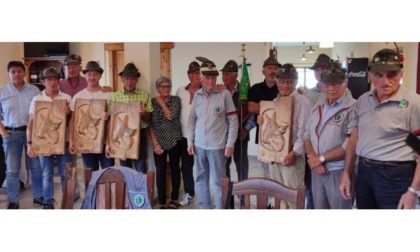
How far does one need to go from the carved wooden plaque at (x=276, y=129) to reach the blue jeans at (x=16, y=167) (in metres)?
1.79

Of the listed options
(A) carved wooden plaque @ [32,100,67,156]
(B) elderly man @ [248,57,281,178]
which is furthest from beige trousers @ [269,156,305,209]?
(A) carved wooden plaque @ [32,100,67,156]

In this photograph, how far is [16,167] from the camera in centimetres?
304

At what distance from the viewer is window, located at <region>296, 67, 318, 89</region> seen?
256 centimetres

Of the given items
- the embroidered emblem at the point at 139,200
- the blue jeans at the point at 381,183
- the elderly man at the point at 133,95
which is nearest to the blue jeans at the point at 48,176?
the elderly man at the point at 133,95

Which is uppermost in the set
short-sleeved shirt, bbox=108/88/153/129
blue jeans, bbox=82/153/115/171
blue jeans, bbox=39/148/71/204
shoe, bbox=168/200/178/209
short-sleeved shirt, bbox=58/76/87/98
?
short-sleeved shirt, bbox=58/76/87/98

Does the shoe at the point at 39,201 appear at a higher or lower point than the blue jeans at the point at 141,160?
lower

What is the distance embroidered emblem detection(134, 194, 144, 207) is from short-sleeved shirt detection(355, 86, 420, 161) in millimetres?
1093

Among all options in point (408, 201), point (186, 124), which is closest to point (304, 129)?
point (408, 201)

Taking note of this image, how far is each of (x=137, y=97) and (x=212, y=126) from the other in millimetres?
623

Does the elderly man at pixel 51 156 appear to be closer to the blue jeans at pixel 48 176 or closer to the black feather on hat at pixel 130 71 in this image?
the blue jeans at pixel 48 176

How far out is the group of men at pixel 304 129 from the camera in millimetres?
1787

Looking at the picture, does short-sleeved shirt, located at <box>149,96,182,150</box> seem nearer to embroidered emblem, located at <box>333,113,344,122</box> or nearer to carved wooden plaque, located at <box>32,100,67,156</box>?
carved wooden plaque, located at <box>32,100,67,156</box>

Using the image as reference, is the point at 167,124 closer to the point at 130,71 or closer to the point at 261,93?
the point at 130,71

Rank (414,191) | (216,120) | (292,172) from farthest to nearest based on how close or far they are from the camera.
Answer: (216,120)
(292,172)
(414,191)
